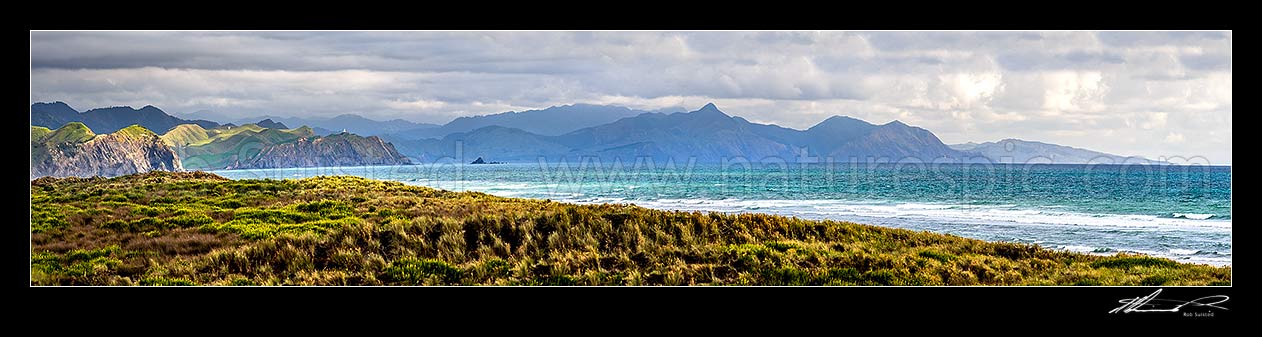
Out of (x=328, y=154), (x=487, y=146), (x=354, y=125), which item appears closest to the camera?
(x=354, y=125)

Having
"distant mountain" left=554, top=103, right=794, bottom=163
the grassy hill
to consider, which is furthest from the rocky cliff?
"distant mountain" left=554, top=103, right=794, bottom=163

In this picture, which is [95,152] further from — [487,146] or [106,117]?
[487,146]

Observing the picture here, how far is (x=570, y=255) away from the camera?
37.8ft

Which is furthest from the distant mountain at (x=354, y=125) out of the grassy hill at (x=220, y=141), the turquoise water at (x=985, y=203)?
the turquoise water at (x=985, y=203)

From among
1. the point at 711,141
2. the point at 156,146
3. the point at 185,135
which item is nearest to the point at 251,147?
the point at 185,135

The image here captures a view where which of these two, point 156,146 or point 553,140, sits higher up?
point 553,140

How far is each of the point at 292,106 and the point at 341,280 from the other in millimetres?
15830

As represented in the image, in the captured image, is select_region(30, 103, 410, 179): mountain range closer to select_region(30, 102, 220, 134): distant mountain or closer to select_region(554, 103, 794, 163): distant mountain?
select_region(30, 102, 220, 134): distant mountain

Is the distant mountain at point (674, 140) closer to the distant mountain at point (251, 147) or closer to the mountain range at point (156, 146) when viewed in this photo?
the distant mountain at point (251, 147)

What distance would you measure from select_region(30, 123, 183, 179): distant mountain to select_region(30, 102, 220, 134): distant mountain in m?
0.32

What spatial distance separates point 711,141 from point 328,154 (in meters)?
52.4
